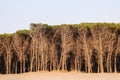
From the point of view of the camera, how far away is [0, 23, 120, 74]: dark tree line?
56969mm

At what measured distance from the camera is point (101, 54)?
182ft

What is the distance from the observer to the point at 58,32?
6088 centimetres

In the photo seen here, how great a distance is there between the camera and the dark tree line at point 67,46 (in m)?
57.0

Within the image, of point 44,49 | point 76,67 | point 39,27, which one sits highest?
point 39,27

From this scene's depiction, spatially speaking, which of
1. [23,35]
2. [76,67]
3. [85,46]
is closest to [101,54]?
[85,46]

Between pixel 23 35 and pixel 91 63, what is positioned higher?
pixel 23 35

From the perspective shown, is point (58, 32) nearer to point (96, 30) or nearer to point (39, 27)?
point (39, 27)

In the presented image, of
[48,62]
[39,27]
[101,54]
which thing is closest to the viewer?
[101,54]

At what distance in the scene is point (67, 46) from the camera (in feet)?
190

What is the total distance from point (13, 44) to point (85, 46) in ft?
49.6

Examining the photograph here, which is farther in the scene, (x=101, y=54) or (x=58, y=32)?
(x=58, y=32)

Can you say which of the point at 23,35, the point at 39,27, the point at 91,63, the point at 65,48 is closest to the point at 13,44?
the point at 23,35

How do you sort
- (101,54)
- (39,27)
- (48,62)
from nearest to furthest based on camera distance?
1. (101,54)
2. (39,27)
3. (48,62)

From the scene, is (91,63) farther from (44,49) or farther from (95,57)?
(44,49)
